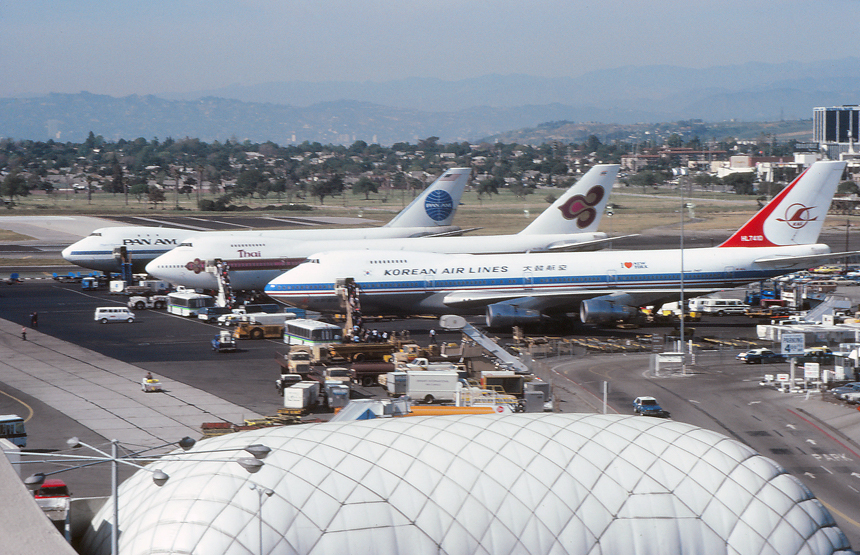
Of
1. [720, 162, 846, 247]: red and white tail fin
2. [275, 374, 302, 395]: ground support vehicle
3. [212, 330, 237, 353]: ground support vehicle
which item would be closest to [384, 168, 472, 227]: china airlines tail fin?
[720, 162, 846, 247]: red and white tail fin

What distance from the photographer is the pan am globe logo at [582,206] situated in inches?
3541

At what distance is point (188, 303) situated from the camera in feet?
263

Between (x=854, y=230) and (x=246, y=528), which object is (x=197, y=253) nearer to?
(x=246, y=528)

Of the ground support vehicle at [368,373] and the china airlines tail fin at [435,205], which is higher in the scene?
the china airlines tail fin at [435,205]

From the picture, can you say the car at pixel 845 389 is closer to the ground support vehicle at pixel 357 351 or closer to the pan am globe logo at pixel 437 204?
the ground support vehicle at pixel 357 351

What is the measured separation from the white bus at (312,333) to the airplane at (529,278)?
18.4ft

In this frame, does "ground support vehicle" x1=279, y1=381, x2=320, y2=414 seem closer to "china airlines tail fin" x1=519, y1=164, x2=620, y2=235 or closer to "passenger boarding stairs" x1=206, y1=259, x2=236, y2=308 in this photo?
"passenger boarding stairs" x1=206, y1=259, x2=236, y2=308

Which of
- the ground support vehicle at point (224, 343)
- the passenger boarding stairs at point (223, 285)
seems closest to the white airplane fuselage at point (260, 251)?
the passenger boarding stairs at point (223, 285)

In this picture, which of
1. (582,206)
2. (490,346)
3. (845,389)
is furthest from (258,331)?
(845,389)

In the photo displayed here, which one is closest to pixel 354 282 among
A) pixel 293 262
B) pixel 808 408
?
pixel 293 262

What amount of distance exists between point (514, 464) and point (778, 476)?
7.31 meters

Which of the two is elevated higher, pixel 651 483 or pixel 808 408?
pixel 651 483

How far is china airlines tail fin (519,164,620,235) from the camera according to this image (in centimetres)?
8975

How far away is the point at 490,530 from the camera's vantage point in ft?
81.9
